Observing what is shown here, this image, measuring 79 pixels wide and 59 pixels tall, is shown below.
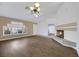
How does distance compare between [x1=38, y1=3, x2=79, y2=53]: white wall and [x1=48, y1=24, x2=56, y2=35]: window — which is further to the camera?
[x1=48, y1=24, x2=56, y2=35]: window

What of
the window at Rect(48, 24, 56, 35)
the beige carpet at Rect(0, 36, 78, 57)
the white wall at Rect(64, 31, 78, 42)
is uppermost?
the window at Rect(48, 24, 56, 35)

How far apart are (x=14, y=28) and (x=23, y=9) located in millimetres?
369

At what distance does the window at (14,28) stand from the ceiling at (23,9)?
127 mm

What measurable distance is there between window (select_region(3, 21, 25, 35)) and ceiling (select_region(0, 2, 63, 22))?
0.13m

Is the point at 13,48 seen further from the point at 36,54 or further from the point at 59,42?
the point at 59,42

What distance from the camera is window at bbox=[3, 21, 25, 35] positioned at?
1978 millimetres

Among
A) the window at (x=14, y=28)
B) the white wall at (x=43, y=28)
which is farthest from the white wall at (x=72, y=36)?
the window at (x=14, y=28)

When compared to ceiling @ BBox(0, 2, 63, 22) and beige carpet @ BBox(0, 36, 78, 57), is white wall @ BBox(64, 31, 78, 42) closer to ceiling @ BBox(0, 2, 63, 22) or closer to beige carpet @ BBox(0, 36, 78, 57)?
beige carpet @ BBox(0, 36, 78, 57)

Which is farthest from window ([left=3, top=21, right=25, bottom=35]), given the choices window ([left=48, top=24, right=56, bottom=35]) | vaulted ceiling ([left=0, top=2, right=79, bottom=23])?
window ([left=48, top=24, right=56, bottom=35])

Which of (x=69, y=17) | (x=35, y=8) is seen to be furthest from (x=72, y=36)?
(x=35, y=8)

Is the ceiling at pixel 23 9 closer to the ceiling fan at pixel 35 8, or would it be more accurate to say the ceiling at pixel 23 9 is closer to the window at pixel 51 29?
the ceiling fan at pixel 35 8

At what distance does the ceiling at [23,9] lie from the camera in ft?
6.50

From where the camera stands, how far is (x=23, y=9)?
6.53 feet

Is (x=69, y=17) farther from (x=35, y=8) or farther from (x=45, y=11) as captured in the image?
(x=35, y=8)
